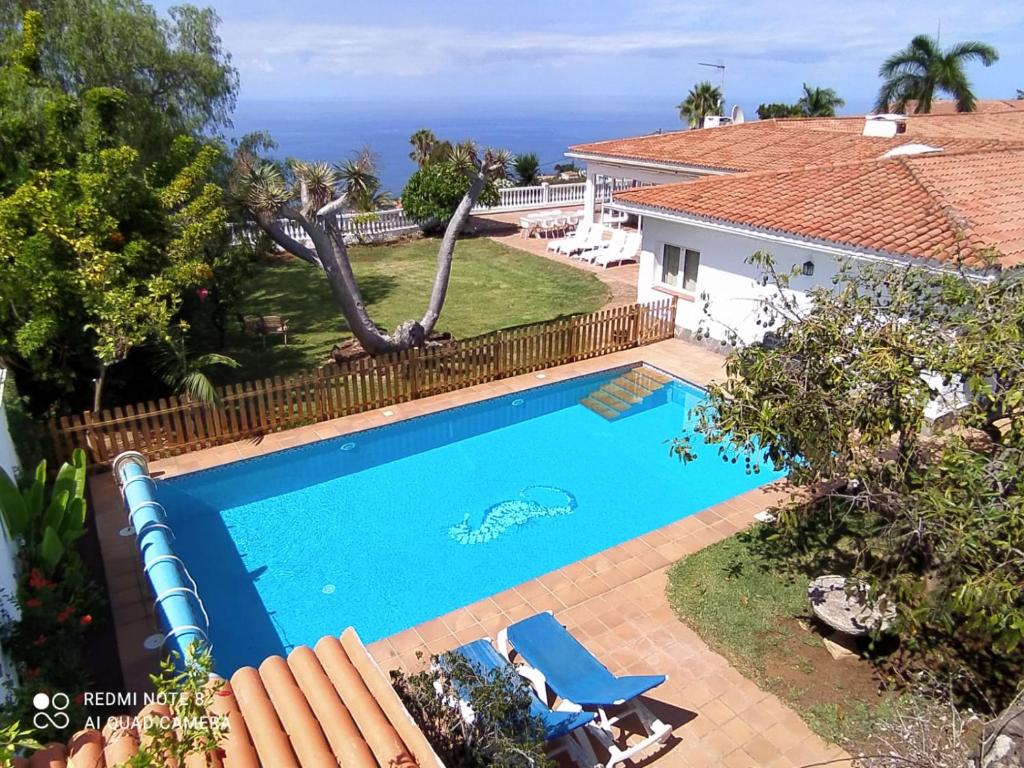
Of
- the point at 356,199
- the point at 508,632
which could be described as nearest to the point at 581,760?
the point at 508,632

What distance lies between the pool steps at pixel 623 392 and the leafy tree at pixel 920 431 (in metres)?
7.06

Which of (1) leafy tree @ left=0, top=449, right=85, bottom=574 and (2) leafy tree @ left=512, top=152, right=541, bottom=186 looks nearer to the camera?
(1) leafy tree @ left=0, top=449, right=85, bottom=574

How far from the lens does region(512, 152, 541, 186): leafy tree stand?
3644 centimetres

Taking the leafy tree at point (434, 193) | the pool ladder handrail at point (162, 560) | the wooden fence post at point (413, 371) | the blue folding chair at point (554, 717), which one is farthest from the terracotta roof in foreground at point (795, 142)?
the pool ladder handrail at point (162, 560)

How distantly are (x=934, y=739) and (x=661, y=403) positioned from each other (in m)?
10.3

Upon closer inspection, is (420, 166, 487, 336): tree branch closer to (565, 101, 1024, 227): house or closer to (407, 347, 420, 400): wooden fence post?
(407, 347, 420, 400): wooden fence post

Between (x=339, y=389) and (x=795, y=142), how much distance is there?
741 inches

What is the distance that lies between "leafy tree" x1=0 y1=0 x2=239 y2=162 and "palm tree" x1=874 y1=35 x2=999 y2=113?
36216 mm

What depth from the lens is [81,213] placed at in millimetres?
10391

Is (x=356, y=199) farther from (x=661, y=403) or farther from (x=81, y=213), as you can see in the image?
(x=661, y=403)

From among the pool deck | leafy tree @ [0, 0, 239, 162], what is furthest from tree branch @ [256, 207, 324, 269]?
the pool deck

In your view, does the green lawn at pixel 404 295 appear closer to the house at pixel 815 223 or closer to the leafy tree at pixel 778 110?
the house at pixel 815 223

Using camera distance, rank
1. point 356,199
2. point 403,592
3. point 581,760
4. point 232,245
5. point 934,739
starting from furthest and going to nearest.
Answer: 1. point 232,245
2. point 356,199
3. point 403,592
4. point 581,760
5. point 934,739

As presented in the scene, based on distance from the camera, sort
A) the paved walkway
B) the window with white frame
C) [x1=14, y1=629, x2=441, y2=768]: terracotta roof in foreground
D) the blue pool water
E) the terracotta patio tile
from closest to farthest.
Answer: [x1=14, y1=629, x2=441, y2=768]: terracotta roof in foreground, the terracotta patio tile, the blue pool water, the window with white frame, the paved walkway
